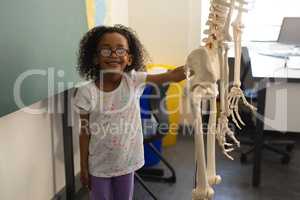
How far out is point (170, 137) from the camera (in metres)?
3.44

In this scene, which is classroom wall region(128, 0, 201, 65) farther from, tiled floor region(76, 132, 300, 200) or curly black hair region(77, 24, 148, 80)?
curly black hair region(77, 24, 148, 80)

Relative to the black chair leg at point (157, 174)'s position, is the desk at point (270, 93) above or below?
above

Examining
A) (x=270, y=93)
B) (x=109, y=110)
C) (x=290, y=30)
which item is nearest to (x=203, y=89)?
(x=109, y=110)

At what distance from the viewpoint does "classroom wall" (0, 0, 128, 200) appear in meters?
1.81

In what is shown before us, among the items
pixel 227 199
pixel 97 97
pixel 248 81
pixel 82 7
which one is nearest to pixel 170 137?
pixel 248 81

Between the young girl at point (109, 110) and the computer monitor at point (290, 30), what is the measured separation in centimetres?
233

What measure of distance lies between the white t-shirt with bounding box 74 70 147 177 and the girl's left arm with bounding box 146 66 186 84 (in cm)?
5

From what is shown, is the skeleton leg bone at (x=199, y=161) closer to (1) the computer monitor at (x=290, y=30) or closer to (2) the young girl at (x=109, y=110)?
(2) the young girl at (x=109, y=110)

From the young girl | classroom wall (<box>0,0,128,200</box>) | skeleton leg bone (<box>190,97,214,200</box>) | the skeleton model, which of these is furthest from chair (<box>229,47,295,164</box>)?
skeleton leg bone (<box>190,97,214,200</box>)

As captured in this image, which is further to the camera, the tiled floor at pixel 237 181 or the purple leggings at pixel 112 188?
the tiled floor at pixel 237 181

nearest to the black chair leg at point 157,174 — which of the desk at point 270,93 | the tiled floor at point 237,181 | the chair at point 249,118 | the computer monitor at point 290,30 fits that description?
the tiled floor at point 237,181

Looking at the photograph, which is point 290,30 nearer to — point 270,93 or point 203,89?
point 270,93

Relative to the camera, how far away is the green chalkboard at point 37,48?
156cm

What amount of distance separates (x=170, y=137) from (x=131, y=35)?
1829 mm
